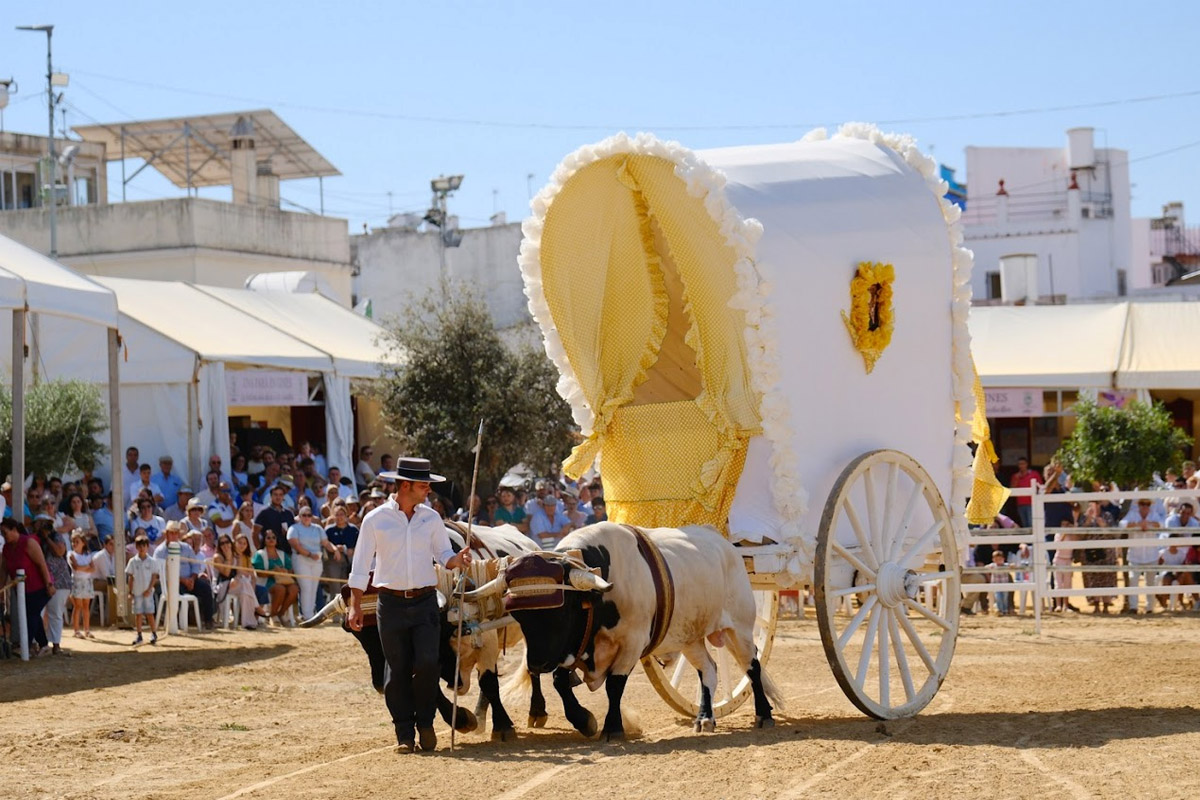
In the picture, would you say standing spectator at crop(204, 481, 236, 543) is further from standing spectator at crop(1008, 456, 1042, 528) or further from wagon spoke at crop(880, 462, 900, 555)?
wagon spoke at crop(880, 462, 900, 555)

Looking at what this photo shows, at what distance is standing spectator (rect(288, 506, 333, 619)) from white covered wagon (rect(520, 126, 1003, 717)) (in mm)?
8844

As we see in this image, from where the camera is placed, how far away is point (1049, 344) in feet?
94.5

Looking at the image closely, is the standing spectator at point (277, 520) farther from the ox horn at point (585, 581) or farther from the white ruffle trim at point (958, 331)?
the ox horn at point (585, 581)

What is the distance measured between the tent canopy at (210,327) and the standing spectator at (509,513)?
4.80 meters

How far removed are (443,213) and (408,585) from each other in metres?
37.4

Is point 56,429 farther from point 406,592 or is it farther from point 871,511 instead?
point 871,511

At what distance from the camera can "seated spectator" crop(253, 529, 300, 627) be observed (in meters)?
20.0

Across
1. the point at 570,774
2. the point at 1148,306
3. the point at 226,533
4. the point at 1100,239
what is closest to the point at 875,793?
the point at 570,774

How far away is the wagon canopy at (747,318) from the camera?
10.5m

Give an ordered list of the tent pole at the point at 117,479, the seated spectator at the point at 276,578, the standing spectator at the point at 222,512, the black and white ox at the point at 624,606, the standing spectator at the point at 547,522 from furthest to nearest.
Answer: the standing spectator at the point at 547,522 → the standing spectator at the point at 222,512 → the seated spectator at the point at 276,578 → the tent pole at the point at 117,479 → the black and white ox at the point at 624,606

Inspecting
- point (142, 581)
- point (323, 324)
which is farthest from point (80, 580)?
point (323, 324)

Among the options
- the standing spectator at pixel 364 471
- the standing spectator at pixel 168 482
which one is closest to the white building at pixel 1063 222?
the standing spectator at pixel 364 471

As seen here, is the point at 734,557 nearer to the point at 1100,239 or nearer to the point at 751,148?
the point at 751,148

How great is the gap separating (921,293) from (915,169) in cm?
95
